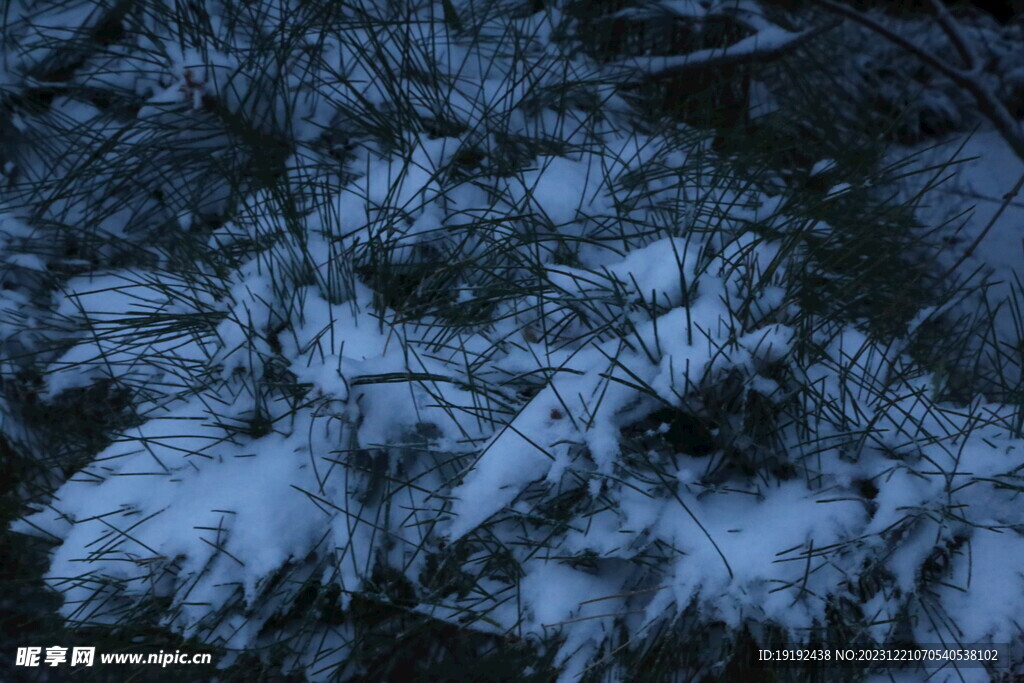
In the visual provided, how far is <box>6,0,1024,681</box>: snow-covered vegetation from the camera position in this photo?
108 centimetres

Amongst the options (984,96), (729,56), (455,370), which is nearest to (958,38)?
(984,96)

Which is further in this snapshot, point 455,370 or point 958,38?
point 958,38

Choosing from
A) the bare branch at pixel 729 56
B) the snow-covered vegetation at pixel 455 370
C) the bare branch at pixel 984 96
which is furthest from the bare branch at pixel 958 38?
the snow-covered vegetation at pixel 455 370

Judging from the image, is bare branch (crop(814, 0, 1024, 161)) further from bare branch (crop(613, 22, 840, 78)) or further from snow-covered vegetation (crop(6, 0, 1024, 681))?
snow-covered vegetation (crop(6, 0, 1024, 681))

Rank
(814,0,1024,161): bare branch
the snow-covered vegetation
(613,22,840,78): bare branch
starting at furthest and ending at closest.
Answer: (613,22,840,78): bare branch
(814,0,1024,161): bare branch
the snow-covered vegetation

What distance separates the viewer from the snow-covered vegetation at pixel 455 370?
1082 mm

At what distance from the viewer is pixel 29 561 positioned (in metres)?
1.31

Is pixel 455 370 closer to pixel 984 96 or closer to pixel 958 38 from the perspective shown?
pixel 984 96

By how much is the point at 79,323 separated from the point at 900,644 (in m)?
1.52

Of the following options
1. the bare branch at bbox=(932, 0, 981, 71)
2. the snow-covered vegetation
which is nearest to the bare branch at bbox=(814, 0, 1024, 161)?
the bare branch at bbox=(932, 0, 981, 71)

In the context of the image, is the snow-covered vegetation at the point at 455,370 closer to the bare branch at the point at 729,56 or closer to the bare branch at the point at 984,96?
the bare branch at the point at 729,56

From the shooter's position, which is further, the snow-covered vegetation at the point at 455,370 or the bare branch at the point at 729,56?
the bare branch at the point at 729,56

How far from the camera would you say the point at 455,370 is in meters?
1.26

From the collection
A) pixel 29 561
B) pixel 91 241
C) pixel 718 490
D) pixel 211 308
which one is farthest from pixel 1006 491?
pixel 91 241
